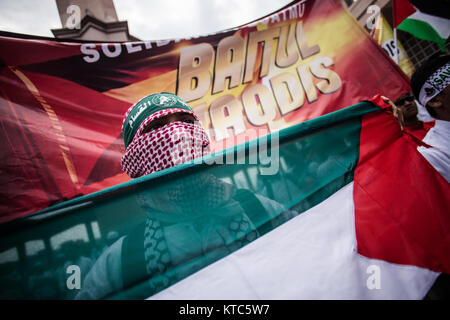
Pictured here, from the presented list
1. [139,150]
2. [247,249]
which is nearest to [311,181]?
[247,249]

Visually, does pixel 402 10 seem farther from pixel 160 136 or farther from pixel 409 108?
pixel 160 136

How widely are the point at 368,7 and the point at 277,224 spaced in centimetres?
760

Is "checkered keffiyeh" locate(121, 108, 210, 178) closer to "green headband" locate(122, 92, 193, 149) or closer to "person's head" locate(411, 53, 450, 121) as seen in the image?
"green headband" locate(122, 92, 193, 149)

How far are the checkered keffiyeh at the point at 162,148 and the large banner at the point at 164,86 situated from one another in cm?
102

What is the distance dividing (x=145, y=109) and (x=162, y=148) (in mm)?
338

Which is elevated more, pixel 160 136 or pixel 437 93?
pixel 437 93

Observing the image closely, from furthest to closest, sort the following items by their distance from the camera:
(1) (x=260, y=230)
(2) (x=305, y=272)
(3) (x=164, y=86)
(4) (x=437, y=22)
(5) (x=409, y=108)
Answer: (5) (x=409, y=108)
(4) (x=437, y=22)
(3) (x=164, y=86)
(1) (x=260, y=230)
(2) (x=305, y=272)

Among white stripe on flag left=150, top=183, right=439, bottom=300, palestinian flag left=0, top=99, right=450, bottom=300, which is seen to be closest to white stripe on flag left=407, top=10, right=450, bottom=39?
palestinian flag left=0, top=99, right=450, bottom=300

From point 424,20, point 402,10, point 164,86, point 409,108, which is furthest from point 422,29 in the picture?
point 164,86

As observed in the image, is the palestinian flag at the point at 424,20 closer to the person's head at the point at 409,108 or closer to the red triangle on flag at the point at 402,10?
the red triangle on flag at the point at 402,10

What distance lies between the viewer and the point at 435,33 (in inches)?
100

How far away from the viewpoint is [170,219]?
83 cm

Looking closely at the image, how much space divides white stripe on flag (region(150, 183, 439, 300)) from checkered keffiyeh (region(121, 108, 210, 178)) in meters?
0.54

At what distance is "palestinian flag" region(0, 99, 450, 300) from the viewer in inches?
27.8
